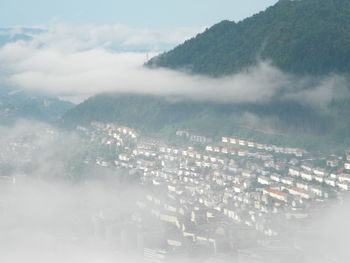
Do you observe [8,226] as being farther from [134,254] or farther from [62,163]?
[62,163]

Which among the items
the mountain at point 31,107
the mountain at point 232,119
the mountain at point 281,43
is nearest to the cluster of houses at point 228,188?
the mountain at point 232,119

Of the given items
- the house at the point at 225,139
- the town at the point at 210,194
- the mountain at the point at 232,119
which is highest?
the mountain at the point at 232,119

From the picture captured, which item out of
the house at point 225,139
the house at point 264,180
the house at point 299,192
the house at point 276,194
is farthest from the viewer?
the house at point 225,139

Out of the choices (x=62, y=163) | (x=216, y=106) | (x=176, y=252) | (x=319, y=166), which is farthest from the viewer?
(x=216, y=106)

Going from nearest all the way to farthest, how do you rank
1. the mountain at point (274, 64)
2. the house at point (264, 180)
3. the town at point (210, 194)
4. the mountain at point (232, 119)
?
1. the town at point (210, 194)
2. the house at point (264, 180)
3. the mountain at point (232, 119)
4. the mountain at point (274, 64)

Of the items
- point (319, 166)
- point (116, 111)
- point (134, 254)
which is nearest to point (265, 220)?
point (134, 254)

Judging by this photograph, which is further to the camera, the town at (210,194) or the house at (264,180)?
the house at (264,180)

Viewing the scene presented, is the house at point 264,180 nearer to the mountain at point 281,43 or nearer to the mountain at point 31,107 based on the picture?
the mountain at point 281,43

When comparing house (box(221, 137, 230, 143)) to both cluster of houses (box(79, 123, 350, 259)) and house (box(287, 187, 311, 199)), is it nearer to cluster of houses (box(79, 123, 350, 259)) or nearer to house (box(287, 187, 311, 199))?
cluster of houses (box(79, 123, 350, 259))

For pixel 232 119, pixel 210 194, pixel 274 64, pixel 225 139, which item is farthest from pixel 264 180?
pixel 274 64
